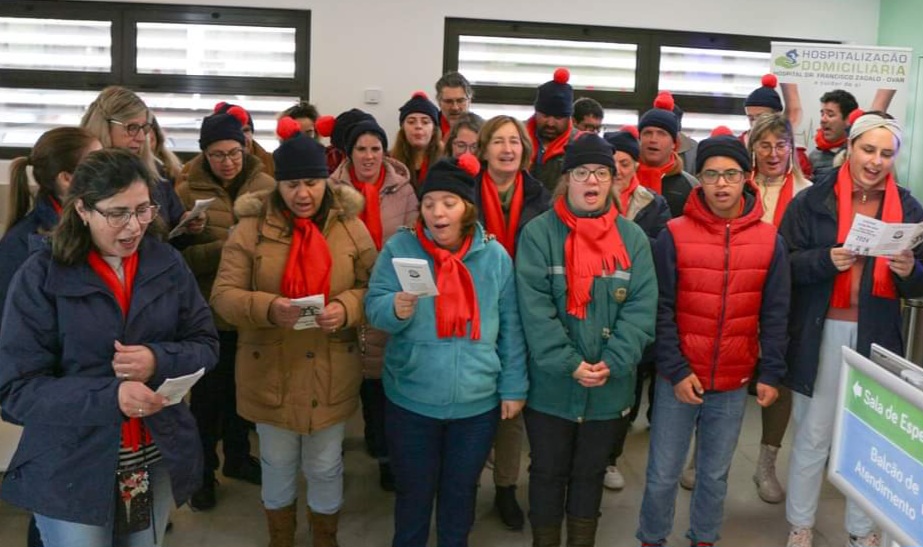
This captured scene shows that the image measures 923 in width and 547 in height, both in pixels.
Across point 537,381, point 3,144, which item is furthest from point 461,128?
point 3,144

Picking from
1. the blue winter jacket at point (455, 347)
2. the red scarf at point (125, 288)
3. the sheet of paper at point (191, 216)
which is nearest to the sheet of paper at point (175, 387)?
the red scarf at point (125, 288)

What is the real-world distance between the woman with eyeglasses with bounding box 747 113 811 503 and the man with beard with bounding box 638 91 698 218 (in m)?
0.34

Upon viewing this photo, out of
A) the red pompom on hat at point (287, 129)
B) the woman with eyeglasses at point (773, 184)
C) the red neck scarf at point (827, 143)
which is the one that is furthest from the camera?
the red neck scarf at point (827, 143)

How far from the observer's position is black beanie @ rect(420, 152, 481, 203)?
2.66m

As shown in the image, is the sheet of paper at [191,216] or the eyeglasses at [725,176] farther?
the sheet of paper at [191,216]

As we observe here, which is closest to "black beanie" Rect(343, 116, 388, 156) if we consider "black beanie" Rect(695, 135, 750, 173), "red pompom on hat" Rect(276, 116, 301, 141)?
"red pompom on hat" Rect(276, 116, 301, 141)

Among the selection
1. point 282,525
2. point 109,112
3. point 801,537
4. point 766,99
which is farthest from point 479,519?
point 766,99

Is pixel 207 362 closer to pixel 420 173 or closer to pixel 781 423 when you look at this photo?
pixel 420 173

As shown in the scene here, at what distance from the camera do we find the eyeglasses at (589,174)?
2699 millimetres

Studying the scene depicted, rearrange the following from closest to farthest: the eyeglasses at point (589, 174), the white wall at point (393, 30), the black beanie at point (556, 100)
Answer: the eyeglasses at point (589, 174)
the black beanie at point (556, 100)
the white wall at point (393, 30)

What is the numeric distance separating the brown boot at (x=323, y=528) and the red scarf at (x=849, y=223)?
6.35ft

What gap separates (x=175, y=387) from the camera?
77.7 inches

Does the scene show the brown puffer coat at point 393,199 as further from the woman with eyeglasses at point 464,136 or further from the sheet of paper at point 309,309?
the sheet of paper at point 309,309

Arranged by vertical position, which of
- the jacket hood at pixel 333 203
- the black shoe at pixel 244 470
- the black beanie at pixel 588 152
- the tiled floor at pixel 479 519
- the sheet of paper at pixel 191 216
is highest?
the black beanie at pixel 588 152
